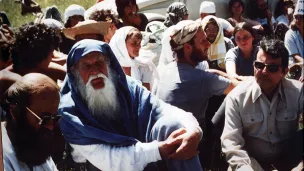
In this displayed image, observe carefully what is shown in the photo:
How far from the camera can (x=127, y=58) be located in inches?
91.0

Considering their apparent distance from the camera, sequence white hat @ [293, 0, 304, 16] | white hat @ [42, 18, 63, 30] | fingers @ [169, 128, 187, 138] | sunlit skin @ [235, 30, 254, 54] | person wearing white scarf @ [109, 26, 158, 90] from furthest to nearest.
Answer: white hat @ [42, 18, 63, 30], person wearing white scarf @ [109, 26, 158, 90], fingers @ [169, 128, 187, 138], sunlit skin @ [235, 30, 254, 54], white hat @ [293, 0, 304, 16]

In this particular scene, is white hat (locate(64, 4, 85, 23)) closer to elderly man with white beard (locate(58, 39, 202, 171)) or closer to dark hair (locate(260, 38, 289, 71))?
elderly man with white beard (locate(58, 39, 202, 171))

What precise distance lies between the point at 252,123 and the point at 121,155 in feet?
1.99

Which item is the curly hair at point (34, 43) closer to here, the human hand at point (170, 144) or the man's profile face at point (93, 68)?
the man's profile face at point (93, 68)

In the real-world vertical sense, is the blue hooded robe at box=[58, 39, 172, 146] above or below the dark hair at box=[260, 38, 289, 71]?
below

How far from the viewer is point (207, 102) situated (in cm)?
226

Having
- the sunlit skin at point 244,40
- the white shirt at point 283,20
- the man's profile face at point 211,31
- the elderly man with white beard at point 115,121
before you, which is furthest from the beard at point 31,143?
the white shirt at point 283,20

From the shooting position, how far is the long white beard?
226 centimetres

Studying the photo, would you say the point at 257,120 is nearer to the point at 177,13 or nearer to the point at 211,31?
the point at 211,31

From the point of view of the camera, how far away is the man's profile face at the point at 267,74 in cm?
203

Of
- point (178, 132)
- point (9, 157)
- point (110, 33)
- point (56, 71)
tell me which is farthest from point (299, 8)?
point (9, 157)

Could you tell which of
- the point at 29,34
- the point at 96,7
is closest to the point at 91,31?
the point at 96,7

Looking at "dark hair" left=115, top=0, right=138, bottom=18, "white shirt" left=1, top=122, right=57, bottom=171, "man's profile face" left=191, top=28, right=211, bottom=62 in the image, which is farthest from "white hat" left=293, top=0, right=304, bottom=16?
"white shirt" left=1, top=122, right=57, bottom=171

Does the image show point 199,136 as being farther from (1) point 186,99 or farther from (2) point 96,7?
(2) point 96,7
